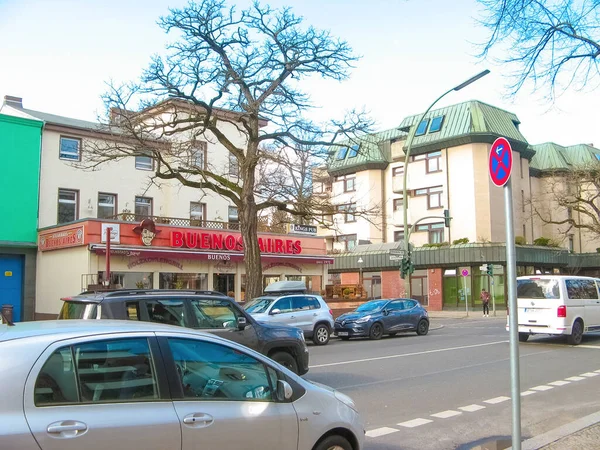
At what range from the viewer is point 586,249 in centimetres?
5484

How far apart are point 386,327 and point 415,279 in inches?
970

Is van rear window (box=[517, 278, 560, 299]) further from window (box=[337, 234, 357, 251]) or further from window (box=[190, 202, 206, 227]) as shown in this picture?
window (box=[337, 234, 357, 251])

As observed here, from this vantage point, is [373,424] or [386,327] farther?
[386,327]

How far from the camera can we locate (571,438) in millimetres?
6664

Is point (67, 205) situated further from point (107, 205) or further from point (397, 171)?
point (397, 171)

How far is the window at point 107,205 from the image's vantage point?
1069 inches

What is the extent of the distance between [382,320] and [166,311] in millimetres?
13109

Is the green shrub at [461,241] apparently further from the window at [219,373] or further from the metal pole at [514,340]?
the window at [219,373]

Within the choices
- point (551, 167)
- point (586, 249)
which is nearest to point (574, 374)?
point (551, 167)

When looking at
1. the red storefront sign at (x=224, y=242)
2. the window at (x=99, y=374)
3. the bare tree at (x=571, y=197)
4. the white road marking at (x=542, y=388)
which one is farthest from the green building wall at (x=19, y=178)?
the bare tree at (x=571, y=197)

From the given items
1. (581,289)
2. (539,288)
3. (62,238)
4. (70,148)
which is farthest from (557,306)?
(70,148)

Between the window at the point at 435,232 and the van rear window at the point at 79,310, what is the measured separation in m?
38.5

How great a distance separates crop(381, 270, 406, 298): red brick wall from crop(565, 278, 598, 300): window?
27395mm

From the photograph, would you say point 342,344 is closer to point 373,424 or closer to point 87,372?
point 373,424
